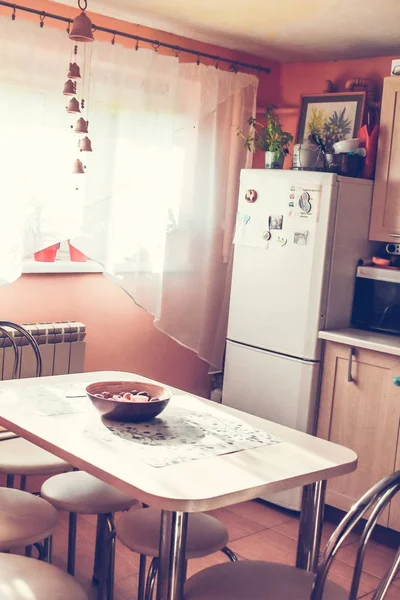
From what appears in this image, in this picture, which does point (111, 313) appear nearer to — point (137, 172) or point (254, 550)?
point (137, 172)

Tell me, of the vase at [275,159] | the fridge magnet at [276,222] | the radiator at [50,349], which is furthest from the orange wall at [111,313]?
the fridge magnet at [276,222]

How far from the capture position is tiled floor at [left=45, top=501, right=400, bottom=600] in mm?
2982

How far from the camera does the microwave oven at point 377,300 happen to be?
363 centimetres

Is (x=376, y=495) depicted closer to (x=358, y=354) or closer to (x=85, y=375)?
(x=85, y=375)

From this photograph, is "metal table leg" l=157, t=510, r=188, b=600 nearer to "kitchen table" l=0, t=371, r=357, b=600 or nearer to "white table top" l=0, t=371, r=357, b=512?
"kitchen table" l=0, t=371, r=357, b=600

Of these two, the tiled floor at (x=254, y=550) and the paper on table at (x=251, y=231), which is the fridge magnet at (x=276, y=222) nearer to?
the paper on table at (x=251, y=231)

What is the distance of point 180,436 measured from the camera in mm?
2119

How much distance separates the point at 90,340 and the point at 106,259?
444mm

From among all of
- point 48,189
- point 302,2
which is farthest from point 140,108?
point 302,2

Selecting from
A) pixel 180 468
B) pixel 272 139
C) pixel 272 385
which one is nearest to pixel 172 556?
pixel 180 468

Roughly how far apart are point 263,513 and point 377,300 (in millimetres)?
1183

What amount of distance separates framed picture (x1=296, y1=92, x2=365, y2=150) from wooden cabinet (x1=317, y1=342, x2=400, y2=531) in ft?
3.99

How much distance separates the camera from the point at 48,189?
346 cm

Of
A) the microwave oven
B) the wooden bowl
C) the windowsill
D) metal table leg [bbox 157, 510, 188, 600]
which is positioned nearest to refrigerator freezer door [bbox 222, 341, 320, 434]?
the microwave oven
